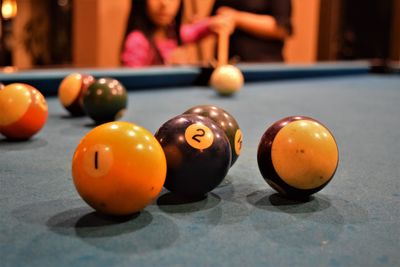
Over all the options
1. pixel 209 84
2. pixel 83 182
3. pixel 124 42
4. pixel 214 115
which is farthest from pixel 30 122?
pixel 124 42

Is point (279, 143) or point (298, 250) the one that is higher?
point (279, 143)

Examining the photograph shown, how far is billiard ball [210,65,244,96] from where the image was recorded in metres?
4.05

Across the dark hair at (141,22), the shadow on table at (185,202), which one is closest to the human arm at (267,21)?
the dark hair at (141,22)

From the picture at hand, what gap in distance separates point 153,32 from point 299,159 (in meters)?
5.75

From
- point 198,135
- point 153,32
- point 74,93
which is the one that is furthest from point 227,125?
point 153,32

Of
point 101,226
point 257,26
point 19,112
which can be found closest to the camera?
point 101,226

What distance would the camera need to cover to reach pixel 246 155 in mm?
2127

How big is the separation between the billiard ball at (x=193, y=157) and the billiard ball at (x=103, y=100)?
1252 mm

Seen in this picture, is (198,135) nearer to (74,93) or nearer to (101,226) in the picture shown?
(101,226)

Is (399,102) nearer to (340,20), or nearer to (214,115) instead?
(214,115)

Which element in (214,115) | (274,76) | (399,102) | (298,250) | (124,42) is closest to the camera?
(298,250)

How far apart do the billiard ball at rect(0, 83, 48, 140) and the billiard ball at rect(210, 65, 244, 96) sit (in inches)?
77.0

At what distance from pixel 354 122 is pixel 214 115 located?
1527mm

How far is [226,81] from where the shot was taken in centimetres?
404
